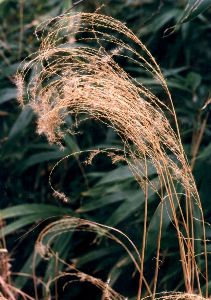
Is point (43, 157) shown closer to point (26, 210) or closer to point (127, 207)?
point (26, 210)

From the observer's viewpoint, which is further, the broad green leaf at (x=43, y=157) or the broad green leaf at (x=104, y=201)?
the broad green leaf at (x=43, y=157)

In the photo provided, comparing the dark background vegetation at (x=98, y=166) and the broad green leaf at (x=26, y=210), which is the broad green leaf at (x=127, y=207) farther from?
the broad green leaf at (x=26, y=210)

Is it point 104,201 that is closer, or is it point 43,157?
point 104,201

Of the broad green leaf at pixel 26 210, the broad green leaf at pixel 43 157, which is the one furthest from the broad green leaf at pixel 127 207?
the broad green leaf at pixel 43 157

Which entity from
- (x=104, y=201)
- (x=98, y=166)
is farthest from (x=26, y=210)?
(x=98, y=166)

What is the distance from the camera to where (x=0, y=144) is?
1.62m

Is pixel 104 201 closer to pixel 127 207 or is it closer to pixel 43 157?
pixel 127 207

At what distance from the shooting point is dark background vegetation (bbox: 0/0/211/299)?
1.25m

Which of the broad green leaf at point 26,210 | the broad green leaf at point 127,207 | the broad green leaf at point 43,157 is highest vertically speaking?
the broad green leaf at point 43,157

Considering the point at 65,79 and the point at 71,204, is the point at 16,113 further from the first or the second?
the point at 65,79

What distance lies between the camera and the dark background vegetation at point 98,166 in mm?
1246

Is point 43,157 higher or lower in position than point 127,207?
higher

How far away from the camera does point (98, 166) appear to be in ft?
5.07

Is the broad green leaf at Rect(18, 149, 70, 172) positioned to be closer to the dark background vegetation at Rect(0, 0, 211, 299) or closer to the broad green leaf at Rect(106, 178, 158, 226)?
the dark background vegetation at Rect(0, 0, 211, 299)
